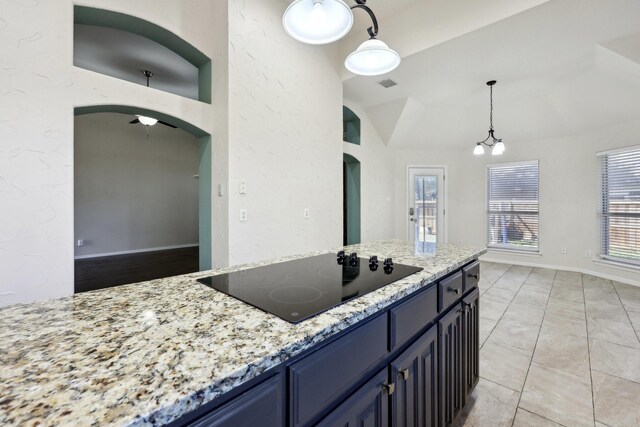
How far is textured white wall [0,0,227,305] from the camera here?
5.93ft

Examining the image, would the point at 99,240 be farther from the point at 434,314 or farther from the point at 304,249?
the point at 434,314

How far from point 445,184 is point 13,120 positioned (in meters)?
6.55

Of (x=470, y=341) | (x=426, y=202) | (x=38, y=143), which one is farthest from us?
(x=426, y=202)

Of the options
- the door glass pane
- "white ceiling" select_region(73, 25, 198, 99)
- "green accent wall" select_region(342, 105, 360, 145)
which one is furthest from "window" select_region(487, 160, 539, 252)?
"white ceiling" select_region(73, 25, 198, 99)

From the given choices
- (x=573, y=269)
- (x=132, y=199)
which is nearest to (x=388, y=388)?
(x=573, y=269)

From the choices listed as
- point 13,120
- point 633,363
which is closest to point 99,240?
point 13,120

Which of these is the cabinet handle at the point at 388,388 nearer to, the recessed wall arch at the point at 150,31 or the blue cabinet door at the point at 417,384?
the blue cabinet door at the point at 417,384

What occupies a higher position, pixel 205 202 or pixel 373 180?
pixel 373 180

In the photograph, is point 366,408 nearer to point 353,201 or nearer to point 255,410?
point 255,410

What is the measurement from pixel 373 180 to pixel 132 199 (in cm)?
571

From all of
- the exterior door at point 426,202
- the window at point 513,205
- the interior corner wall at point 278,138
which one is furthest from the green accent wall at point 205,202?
the window at point 513,205

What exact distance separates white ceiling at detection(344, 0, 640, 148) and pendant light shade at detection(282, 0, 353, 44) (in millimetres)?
2075

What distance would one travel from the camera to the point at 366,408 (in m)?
0.93

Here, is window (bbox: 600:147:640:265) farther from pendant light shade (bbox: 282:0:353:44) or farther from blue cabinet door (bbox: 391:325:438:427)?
pendant light shade (bbox: 282:0:353:44)
